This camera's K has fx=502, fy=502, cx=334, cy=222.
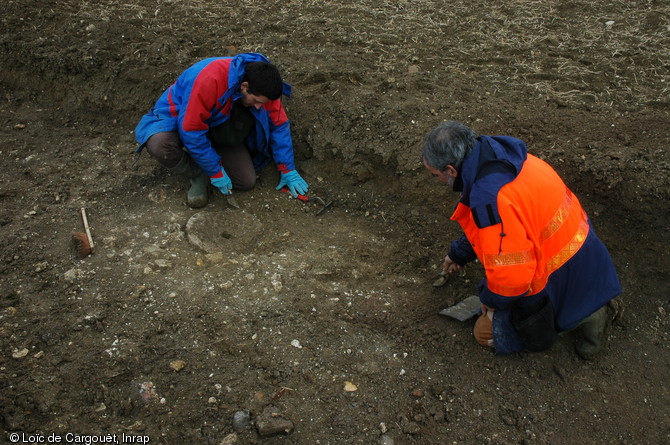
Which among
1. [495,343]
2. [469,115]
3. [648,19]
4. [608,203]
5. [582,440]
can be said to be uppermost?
[648,19]

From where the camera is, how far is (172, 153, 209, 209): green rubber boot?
3.67 meters

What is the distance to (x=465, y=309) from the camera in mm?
2986

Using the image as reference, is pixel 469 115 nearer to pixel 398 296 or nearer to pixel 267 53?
pixel 398 296

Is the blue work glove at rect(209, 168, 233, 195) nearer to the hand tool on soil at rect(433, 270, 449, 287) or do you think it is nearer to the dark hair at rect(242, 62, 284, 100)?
the dark hair at rect(242, 62, 284, 100)

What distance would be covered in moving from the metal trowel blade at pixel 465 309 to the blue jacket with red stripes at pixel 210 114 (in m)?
1.67

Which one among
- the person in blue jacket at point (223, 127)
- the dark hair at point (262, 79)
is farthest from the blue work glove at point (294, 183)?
the dark hair at point (262, 79)

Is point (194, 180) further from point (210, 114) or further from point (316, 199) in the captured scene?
point (316, 199)

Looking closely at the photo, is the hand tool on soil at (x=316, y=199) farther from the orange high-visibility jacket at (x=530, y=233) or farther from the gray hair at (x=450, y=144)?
the gray hair at (x=450, y=144)

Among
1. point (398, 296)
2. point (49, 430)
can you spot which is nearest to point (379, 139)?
point (398, 296)

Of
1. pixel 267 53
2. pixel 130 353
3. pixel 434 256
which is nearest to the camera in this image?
pixel 130 353

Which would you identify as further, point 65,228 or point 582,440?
point 65,228

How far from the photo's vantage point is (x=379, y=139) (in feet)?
12.5

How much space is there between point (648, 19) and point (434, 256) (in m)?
3.48

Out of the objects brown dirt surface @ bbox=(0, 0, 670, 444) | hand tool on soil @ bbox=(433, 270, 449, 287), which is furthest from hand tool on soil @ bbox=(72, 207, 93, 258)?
hand tool on soil @ bbox=(433, 270, 449, 287)
